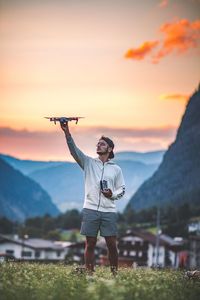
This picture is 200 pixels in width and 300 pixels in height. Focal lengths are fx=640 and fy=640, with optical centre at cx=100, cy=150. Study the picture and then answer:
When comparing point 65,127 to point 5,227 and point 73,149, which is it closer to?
point 73,149

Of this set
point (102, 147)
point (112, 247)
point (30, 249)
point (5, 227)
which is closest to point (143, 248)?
point (30, 249)

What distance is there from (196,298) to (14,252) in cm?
10354

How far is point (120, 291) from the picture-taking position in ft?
20.8

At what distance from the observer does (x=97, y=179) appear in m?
10.4

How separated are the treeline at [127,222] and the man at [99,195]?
14259 centimetres

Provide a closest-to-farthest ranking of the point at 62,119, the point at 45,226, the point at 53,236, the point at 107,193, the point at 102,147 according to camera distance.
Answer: the point at 62,119 < the point at 107,193 < the point at 102,147 < the point at 53,236 < the point at 45,226

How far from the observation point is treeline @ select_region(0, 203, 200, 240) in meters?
158

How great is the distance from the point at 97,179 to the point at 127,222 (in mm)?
168848

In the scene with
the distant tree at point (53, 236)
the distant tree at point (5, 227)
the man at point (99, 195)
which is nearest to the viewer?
the man at point (99, 195)

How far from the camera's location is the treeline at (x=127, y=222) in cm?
15800

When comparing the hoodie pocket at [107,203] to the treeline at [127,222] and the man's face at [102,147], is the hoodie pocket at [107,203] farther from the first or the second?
the treeline at [127,222]

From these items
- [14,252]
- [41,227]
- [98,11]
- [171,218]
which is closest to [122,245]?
[14,252]

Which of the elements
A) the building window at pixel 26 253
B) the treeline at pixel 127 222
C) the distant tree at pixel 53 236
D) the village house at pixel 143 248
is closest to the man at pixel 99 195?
the village house at pixel 143 248

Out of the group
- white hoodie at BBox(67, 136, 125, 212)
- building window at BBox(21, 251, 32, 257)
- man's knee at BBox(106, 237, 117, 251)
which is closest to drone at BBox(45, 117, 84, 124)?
white hoodie at BBox(67, 136, 125, 212)
